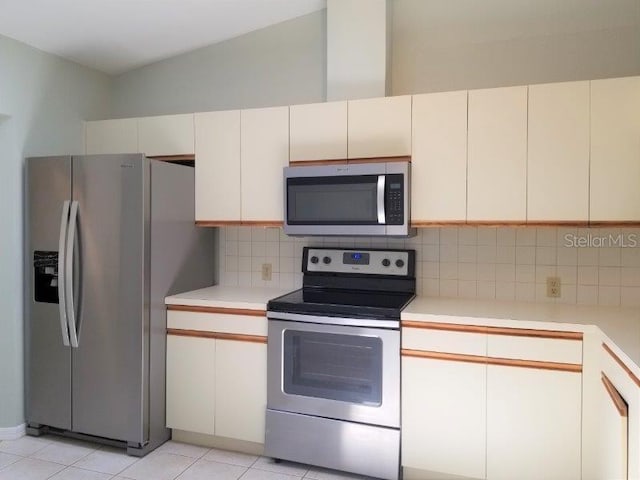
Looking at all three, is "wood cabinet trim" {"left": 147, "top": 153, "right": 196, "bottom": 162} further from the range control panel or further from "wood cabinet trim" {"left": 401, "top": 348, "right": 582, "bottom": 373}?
"wood cabinet trim" {"left": 401, "top": 348, "right": 582, "bottom": 373}

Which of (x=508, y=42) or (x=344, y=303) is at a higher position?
(x=508, y=42)

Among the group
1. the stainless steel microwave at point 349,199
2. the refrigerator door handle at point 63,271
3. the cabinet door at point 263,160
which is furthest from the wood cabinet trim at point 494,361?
the refrigerator door handle at point 63,271

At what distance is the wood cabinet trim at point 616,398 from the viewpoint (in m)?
1.55

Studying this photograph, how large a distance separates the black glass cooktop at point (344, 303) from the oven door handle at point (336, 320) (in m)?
0.02

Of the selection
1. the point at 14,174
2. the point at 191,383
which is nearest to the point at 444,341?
the point at 191,383

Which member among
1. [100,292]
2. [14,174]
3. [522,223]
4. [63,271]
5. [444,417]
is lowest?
[444,417]

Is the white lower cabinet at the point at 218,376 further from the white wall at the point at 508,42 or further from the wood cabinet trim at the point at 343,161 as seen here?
the white wall at the point at 508,42

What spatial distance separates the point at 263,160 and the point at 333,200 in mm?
534

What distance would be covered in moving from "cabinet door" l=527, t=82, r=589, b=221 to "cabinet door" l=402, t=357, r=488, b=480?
2.86 feet

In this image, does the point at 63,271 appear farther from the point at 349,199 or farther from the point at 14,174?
the point at 349,199

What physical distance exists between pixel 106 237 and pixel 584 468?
8.51ft

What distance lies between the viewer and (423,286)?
2.86 meters

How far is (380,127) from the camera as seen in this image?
259cm

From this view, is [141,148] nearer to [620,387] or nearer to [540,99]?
[540,99]
